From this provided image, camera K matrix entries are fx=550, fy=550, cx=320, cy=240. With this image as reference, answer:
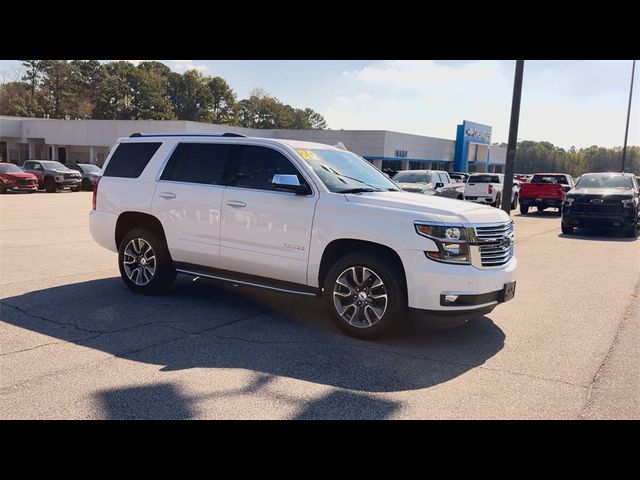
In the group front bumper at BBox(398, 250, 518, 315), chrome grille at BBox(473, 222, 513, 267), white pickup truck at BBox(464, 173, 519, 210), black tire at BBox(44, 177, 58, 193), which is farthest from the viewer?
black tire at BBox(44, 177, 58, 193)

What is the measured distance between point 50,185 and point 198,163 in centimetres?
2687

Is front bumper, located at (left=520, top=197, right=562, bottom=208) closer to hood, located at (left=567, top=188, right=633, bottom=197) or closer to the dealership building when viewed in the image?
hood, located at (left=567, top=188, right=633, bottom=197)

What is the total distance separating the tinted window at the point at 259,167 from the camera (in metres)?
6.27

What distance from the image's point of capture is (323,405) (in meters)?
4.04

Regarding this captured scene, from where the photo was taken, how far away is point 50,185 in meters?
30.2

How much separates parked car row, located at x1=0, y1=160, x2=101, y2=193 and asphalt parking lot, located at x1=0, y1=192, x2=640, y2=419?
22.3 metres

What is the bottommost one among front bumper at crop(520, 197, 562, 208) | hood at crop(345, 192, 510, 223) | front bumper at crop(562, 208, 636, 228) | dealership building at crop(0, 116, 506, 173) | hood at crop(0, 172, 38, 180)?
hood at crop(0, 172, 38, 180)

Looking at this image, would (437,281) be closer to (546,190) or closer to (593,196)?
(593,196)

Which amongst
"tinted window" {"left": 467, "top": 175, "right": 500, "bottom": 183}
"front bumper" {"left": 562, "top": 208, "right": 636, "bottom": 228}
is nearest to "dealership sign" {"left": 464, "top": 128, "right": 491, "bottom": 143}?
"tinted window" {"left": 467, "top": 175, "right": 500, "bottom": 183}

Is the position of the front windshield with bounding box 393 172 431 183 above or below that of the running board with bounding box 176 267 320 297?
above

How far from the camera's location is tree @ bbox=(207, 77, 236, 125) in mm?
99062

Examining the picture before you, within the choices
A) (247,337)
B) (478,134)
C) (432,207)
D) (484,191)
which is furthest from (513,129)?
(478,134)

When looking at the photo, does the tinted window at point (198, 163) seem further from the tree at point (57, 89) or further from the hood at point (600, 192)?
the tree at point (57, 89)

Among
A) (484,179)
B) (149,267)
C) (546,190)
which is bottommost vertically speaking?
(149,267)
